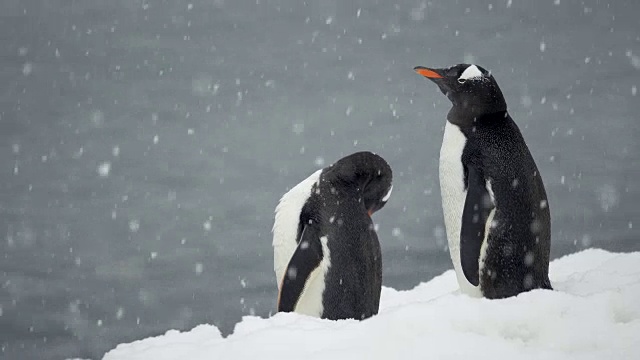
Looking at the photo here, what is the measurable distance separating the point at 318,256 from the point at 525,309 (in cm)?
162

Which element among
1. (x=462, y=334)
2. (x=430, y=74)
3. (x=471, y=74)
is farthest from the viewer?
(x=430, y=74)

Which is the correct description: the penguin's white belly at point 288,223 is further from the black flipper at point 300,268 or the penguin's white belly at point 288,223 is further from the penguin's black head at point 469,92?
the penguin's black head at point 469,92

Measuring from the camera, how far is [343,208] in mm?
4020

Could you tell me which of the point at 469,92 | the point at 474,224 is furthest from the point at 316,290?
the point at 469,92

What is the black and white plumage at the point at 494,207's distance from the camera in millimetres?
3961

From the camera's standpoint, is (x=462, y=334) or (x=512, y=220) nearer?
(x=462, y=334)

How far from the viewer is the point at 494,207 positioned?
13.0ft

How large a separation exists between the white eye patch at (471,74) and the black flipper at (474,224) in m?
0.59

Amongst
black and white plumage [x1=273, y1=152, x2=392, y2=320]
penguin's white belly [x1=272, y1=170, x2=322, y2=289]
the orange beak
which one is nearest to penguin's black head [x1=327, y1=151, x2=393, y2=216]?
black and white plumage [x1=273, y1=152, x2=392, y2=320]

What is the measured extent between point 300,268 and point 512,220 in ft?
3.46

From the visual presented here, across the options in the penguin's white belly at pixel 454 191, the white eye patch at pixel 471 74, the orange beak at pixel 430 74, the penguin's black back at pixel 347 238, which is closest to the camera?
the penguin's black back at pixel 347 238

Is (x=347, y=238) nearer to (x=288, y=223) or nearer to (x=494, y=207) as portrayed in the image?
(x=288, y=223)

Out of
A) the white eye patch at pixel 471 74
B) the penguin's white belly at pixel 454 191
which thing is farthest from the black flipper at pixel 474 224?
the white eye patch at pixel 471 74

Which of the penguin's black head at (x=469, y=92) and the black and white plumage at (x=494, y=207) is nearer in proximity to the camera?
the black and white plumage at (x=494, y=207)
